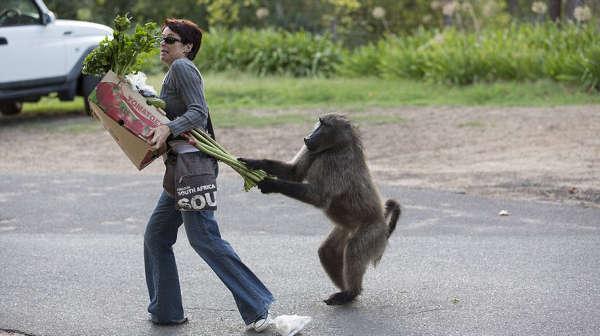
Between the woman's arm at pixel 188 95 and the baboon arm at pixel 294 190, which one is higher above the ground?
the woman's arm at pixel 188 95

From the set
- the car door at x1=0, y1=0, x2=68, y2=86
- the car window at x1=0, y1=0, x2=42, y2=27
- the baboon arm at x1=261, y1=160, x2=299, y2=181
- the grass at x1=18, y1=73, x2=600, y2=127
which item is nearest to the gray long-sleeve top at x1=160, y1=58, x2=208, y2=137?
the baboon arm at x1=261, y1=160, x2=299, y2=181

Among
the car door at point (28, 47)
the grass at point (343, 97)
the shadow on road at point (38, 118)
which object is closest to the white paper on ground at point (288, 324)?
the grass at point (343, 97)

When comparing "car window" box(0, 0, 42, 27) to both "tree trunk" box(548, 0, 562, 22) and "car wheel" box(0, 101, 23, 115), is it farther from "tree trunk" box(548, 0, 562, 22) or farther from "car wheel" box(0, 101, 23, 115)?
"tree trunk" box(548, 0, 562, 22)

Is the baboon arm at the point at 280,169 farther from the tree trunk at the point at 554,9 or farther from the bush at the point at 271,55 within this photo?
the tree trunk at the point at 554,9

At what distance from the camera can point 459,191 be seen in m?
10.2

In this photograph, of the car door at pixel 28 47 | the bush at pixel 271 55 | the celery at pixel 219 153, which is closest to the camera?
the celery at pixel 219 153

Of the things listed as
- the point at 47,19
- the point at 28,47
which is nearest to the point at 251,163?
the point at 28,47

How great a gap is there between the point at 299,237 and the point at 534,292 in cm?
240

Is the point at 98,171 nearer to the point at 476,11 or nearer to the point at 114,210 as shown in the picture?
the point at 114,210

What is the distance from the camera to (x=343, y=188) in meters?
5.95

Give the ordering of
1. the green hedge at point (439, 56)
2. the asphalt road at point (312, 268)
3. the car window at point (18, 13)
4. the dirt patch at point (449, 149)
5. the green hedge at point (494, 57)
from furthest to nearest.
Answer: the green hedge at point (439, 56), the green hedge at point (494, 57), the car window at point (18, 13), the dirt patch at point (449, 149), the asphalt road at point (312, 268)

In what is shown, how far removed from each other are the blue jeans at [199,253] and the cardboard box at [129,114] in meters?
0.39

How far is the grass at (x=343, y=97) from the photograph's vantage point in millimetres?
15570

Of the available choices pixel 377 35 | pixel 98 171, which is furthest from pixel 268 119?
pixel 377 35
